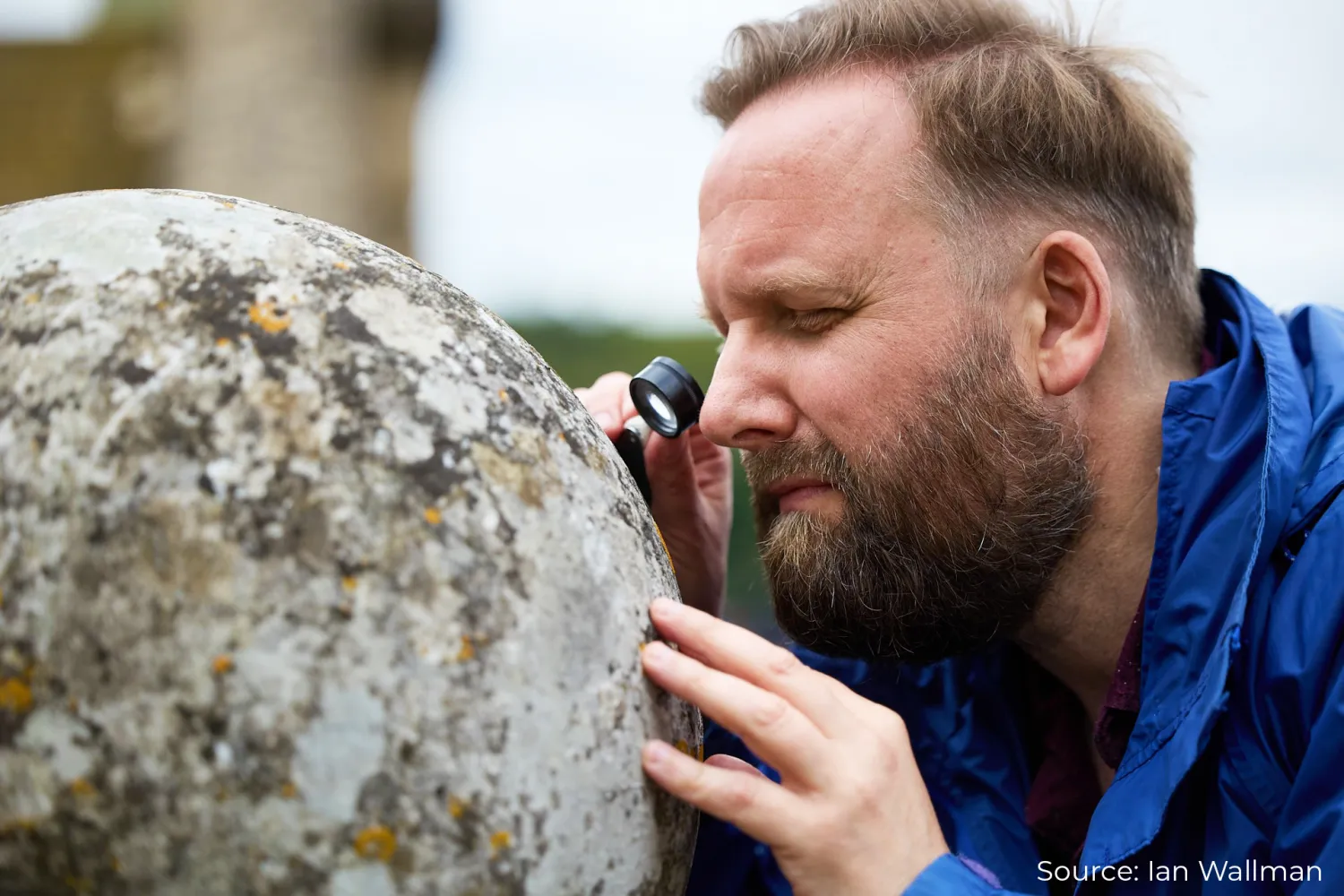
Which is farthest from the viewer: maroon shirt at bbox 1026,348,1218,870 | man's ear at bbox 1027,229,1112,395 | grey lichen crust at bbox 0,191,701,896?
man's ear at bbox 1027,229,1112,395

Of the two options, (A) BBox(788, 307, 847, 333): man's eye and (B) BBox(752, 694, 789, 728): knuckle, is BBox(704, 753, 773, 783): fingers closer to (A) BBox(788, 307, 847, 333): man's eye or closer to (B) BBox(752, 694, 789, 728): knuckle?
(B) BBox(752, 694, 789, 728): knuckle

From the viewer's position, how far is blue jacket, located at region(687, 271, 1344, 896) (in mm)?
1867

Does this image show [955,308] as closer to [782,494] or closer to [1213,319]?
[782,494]

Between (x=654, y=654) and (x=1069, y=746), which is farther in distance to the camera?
(x=1069, y=746)

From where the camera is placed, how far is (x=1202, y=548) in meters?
2.13

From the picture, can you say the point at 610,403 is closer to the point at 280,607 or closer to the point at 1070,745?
the point at 1070,745

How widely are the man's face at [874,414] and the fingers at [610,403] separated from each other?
438 millimetres

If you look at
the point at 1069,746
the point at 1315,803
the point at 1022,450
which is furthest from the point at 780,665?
the point at 1069,746

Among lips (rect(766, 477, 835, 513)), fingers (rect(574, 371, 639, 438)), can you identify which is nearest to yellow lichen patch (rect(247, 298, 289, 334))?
lips (rect(766, 477, 835, 513))

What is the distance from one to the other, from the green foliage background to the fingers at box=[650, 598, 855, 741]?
6740mm

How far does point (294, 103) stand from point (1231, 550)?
7833 millimetres

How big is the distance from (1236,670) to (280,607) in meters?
1.60

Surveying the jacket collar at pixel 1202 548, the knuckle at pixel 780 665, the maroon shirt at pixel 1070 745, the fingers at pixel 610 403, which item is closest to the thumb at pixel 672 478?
the fingers at pixel 610 403

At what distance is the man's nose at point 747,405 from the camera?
2.34 m
